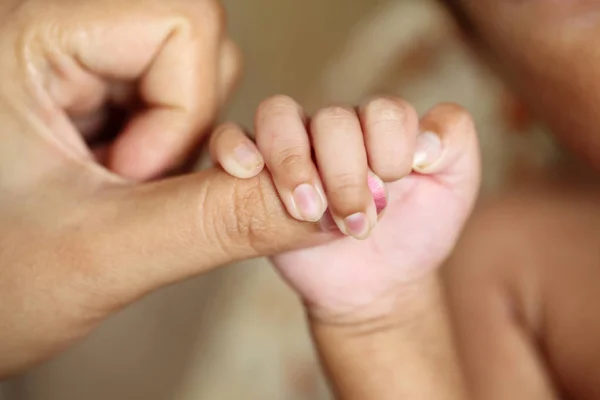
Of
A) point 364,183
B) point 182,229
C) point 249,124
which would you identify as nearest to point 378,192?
point 364,183

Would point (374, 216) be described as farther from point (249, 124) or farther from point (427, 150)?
point (249, 124)

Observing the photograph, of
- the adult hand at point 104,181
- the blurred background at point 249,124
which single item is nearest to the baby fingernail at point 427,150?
the adult hand at point 104,181

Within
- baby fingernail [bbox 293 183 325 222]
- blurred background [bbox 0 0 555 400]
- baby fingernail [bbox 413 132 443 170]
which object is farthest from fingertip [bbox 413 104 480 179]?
blurred background [bbox 0 0 555 400]

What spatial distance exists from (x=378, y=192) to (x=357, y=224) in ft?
0.12

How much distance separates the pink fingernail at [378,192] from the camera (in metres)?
0.46

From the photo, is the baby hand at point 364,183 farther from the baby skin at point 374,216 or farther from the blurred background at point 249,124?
the blurred background at point 249,124

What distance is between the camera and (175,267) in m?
0.49

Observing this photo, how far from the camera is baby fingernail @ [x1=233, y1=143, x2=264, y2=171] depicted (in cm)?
46

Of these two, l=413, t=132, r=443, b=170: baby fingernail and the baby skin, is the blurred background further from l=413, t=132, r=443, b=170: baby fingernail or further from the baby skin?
l=413, t=132, r=443, b=170: baby fingernail

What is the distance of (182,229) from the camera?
0.47 meters

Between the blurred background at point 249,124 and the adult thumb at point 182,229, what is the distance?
328mm

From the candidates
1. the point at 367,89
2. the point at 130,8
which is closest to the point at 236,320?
the point at 367,89

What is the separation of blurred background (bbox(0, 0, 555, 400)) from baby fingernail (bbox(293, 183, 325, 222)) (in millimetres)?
443

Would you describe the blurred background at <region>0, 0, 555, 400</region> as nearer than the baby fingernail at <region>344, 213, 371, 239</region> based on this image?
No
